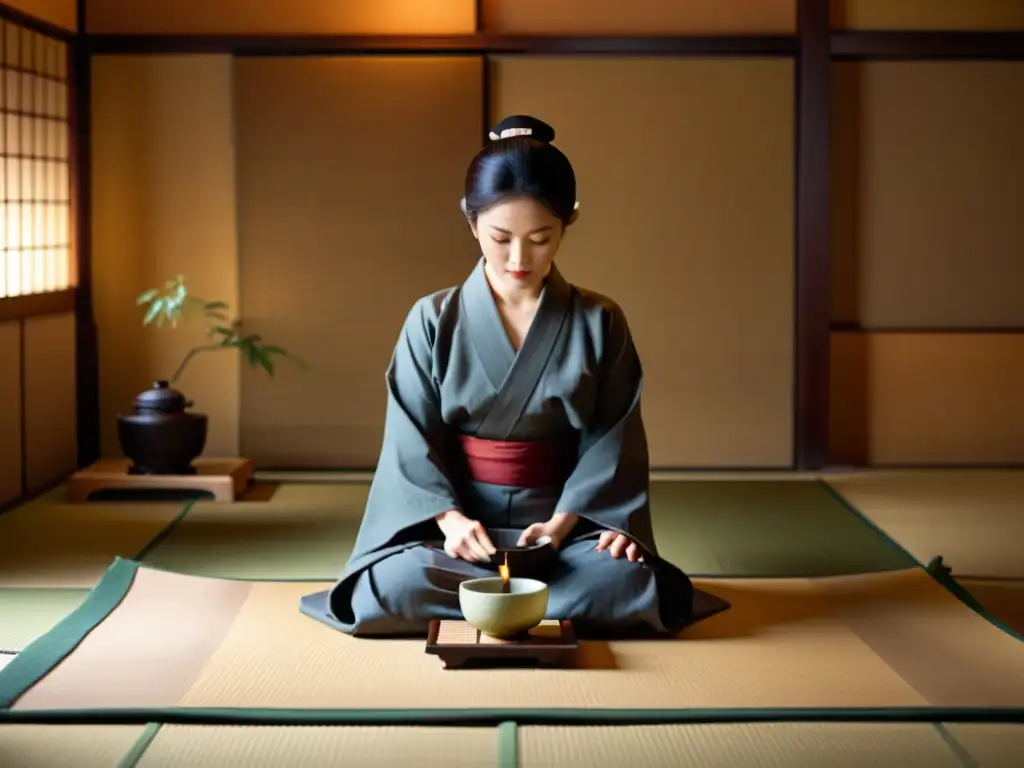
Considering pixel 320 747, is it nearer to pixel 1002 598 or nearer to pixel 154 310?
pixel 1002 598

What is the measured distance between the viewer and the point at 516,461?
11.7ft

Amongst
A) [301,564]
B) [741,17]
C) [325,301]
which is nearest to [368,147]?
[325,301]

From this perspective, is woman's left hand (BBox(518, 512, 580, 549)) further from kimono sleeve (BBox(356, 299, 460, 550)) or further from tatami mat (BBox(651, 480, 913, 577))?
tatami mat (BBox(651, 480, 913, 577))

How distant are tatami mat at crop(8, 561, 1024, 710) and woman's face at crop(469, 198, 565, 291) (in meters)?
0.89

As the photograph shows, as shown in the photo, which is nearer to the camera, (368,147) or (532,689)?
(532,689)

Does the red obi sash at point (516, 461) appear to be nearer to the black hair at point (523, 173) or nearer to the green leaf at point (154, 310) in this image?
the black hair at point (523, 173)

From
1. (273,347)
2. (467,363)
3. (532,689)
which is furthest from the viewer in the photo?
(273,347)

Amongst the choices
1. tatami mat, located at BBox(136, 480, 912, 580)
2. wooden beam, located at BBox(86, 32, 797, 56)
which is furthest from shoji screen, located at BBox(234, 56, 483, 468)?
tatami mat, located at BBox(136, 480, 912, 580)

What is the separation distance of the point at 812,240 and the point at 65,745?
4.25m

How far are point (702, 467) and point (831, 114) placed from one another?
1.59m

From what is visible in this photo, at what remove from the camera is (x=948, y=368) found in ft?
20.5

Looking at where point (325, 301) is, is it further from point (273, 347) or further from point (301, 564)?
point (301, 564)

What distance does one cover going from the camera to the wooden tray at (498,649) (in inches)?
122

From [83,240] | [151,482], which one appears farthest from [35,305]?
[151,482]
